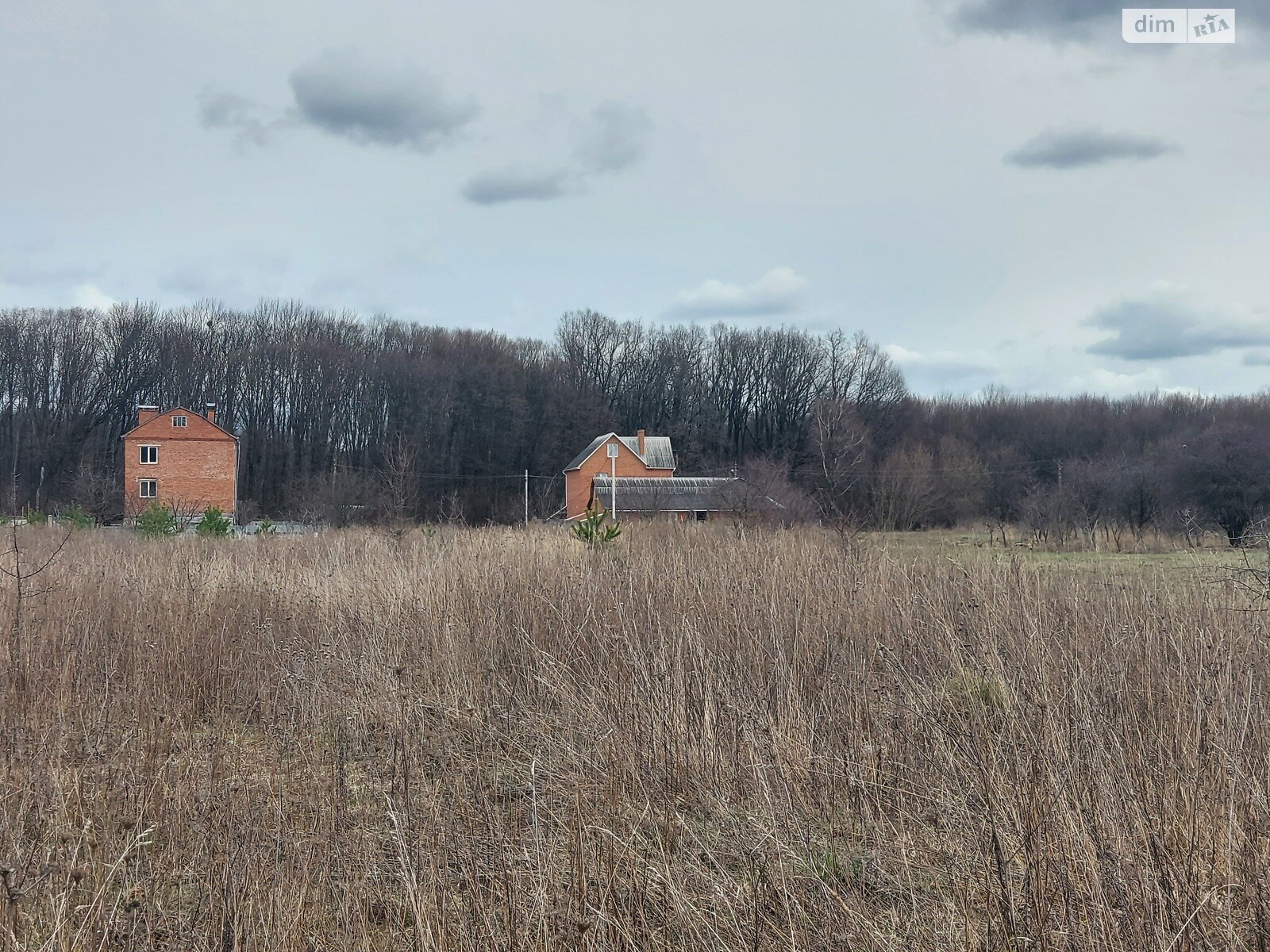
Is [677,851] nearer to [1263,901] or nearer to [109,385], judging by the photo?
[1263,901]

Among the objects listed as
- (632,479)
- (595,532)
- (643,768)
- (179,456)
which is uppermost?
(179,456)

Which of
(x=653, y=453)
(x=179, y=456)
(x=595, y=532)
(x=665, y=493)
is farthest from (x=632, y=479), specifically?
(x=595, y=532)

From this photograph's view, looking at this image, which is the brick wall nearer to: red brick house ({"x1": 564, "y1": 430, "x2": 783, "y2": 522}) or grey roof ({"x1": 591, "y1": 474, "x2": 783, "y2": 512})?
red brick house ({"x1": 564, "y1": 430, "x2": 783, "y2": 522})

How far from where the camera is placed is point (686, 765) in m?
3.85

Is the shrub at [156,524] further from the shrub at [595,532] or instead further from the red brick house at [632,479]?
the red brick house at [632,479]

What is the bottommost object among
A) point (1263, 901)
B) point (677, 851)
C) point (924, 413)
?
point (677, 851)

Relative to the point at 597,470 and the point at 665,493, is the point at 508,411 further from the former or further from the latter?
the point at 665,493

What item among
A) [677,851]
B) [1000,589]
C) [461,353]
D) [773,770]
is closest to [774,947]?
[677,851]

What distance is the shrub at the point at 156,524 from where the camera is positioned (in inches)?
642

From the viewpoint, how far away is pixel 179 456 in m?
47.2

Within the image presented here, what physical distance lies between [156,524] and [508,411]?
4501 cm

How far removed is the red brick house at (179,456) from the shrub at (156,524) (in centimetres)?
3055

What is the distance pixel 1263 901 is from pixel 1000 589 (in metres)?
4.62

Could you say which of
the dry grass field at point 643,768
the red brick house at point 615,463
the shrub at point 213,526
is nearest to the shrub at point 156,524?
the shrub at point 213,526
